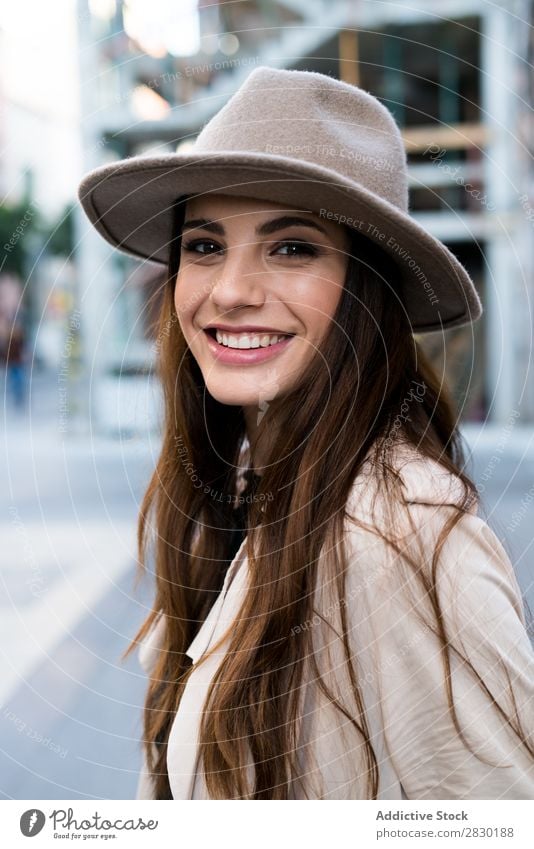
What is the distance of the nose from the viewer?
106 cm

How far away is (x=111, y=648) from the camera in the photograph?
3.61 metres

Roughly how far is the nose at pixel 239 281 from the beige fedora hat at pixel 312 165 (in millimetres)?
75

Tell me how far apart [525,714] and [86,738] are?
210cm

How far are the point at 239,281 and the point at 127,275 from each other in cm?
543

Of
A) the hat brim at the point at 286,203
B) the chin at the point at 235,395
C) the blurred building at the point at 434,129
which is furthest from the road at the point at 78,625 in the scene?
the blurred building at the point at 434,129

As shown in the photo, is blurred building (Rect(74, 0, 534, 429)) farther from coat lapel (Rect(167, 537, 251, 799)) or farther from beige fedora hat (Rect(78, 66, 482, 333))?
coat lapel (Rect(167, 537, 251, 799))

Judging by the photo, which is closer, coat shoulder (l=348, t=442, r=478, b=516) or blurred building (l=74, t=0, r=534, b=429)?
coat shoulder (l=348, t=442, r=478, b=516)

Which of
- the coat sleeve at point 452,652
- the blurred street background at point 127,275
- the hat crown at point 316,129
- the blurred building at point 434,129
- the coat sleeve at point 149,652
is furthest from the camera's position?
the blurred building at point 434,129

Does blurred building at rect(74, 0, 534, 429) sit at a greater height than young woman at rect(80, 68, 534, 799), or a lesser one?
greater

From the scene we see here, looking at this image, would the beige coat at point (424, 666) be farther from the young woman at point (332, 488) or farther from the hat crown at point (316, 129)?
the hat crown at point (316, 129)

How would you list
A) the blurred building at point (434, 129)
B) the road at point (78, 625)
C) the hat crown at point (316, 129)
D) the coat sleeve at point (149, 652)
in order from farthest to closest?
1. the blurred building at point (434, 129)
2. the road at point (78, 625)
3. the coat sleeve at point (149, 652)
4. the hat crown at point (316, 129)

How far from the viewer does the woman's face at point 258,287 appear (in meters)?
1.06

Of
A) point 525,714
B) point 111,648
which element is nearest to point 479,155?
point 111,648

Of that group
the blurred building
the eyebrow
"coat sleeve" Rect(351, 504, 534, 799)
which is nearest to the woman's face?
the eyebrow
